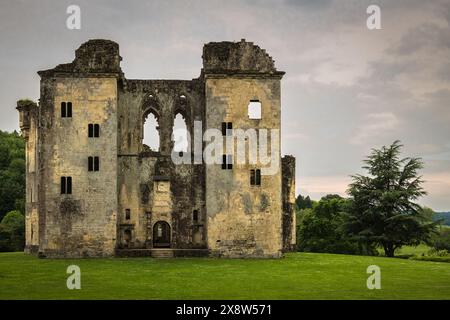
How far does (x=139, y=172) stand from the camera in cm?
3809

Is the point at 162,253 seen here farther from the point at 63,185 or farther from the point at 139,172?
the point at 63,185

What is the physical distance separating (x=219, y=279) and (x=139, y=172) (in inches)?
570

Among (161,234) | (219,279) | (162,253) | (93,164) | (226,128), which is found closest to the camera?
(219,279)

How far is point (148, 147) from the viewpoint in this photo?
40.2 m

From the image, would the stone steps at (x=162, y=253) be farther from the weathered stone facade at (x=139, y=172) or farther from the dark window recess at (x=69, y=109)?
the dark window recess at (x=69, y=109)

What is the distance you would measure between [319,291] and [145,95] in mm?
20807

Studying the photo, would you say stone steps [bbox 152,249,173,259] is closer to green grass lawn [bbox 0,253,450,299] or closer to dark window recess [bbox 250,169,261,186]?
green grass lawn [bbox 0,253,450,299]

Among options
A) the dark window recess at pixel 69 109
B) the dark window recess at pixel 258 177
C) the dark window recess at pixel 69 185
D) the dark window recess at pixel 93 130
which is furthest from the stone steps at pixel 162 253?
the dark window recess at pixel 69 109

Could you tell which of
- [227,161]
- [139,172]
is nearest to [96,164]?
[139,172]

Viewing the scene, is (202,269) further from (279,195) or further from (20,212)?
(20,212)

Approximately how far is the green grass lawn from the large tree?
857cm

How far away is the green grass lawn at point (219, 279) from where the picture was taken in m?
20.8

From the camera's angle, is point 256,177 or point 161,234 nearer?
point 256,177

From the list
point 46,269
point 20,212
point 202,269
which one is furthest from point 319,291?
point 20,212
